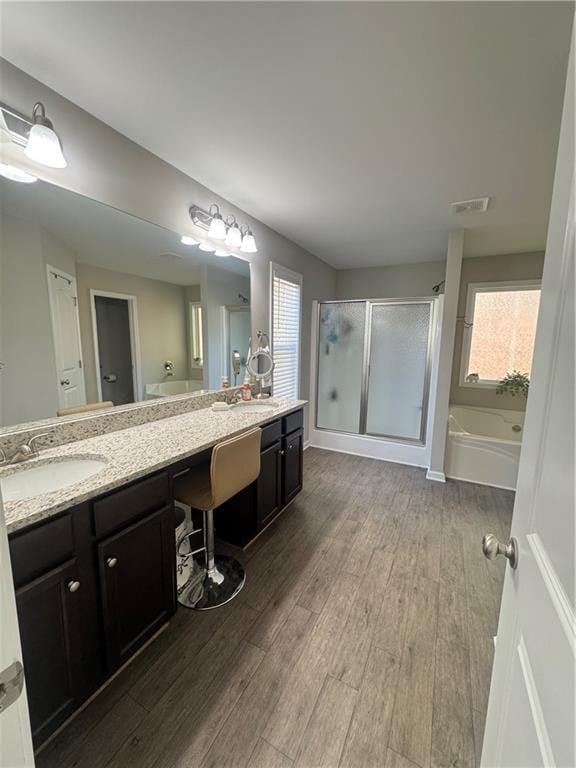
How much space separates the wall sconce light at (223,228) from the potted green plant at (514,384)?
10.1ft

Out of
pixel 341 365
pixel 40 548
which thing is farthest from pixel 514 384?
pixel 40 548

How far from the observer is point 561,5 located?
3.11 feet

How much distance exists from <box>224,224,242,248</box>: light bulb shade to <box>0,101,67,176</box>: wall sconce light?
1.14 meters

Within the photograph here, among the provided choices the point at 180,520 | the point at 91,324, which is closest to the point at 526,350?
the point at 180,520

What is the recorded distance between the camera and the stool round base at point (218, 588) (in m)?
1.63

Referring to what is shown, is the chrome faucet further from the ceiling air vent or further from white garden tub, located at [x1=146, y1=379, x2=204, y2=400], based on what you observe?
the ceiling air vent

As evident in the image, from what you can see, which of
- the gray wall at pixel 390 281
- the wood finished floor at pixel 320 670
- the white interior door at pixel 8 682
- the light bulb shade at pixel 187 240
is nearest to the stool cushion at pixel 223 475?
the wood finished floor at pixel 320 670

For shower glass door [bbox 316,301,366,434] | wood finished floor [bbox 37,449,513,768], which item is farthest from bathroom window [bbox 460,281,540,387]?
wood finished floor [bbox 37,449,513,768]

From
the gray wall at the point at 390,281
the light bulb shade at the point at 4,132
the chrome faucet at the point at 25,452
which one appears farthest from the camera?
the gray wall at the point at 390,281

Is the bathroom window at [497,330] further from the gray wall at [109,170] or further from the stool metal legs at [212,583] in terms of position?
the stool metal legs at [212,583]

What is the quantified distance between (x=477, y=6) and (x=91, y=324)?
1.94 metres

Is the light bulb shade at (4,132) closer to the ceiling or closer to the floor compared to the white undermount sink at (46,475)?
closer to the ceiling

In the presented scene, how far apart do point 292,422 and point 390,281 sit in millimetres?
2862

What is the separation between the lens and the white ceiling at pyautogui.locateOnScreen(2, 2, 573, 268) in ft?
3.34
